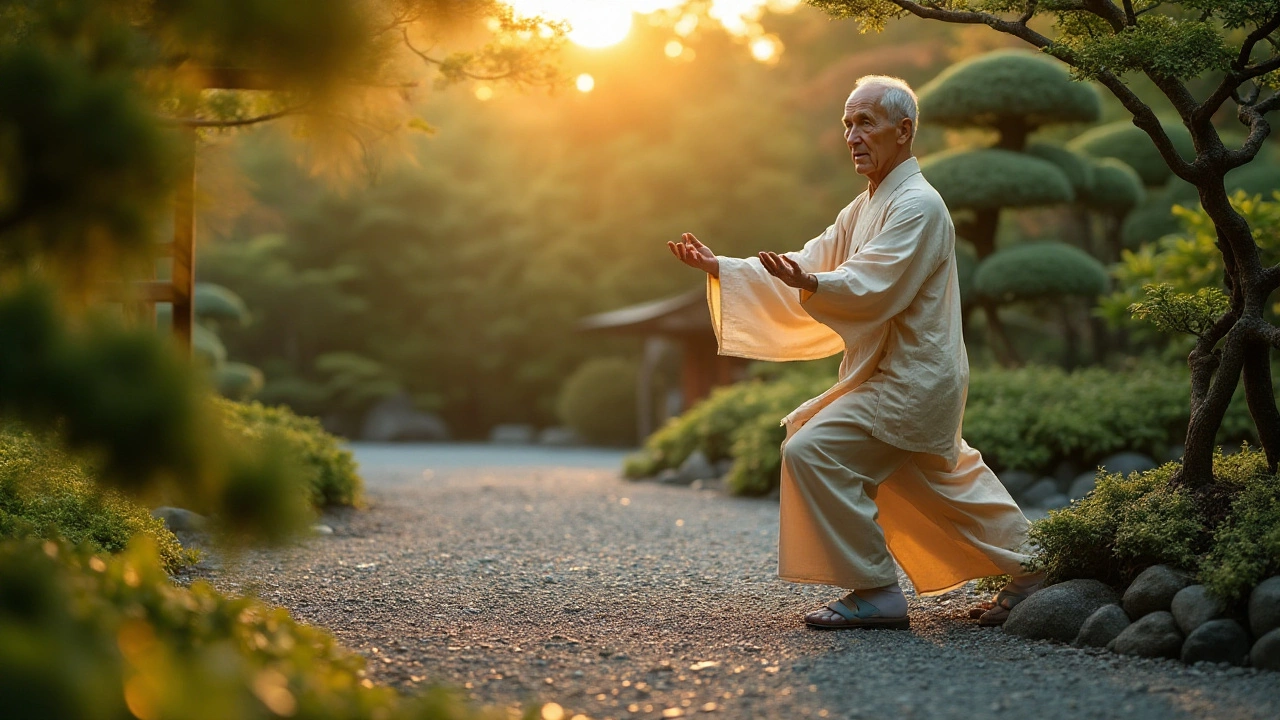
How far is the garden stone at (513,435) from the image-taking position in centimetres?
1953

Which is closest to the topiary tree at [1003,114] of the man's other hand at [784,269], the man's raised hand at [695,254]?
the man's raised hand at [695,254]

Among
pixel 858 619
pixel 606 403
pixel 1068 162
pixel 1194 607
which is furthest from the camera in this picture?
pixel 606 403

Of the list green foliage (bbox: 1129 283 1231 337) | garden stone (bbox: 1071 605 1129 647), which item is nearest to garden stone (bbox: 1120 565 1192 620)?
garden stone (bbox: 1071 605 1129 647)

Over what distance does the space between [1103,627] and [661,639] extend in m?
1.23

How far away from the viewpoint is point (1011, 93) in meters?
10.2

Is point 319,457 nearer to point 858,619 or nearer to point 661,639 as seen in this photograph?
point 661,639

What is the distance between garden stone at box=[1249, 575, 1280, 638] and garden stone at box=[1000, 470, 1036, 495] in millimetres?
4531

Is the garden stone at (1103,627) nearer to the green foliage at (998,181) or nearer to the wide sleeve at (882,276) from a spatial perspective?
the wide sleeve at (882,276)

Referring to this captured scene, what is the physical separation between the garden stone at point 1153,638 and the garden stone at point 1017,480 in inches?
173

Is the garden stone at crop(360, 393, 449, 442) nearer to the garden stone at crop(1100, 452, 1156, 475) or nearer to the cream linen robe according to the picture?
the garden stone at crop(1100, 452, 1156, 475)

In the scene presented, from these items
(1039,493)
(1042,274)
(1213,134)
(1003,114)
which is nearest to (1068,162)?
(1003,114)

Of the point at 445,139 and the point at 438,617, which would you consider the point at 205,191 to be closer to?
the point at 438,617

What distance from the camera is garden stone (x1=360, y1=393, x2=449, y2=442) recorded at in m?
19.8

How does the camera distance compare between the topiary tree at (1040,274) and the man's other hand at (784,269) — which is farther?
the topiary tree at (1040,274)
